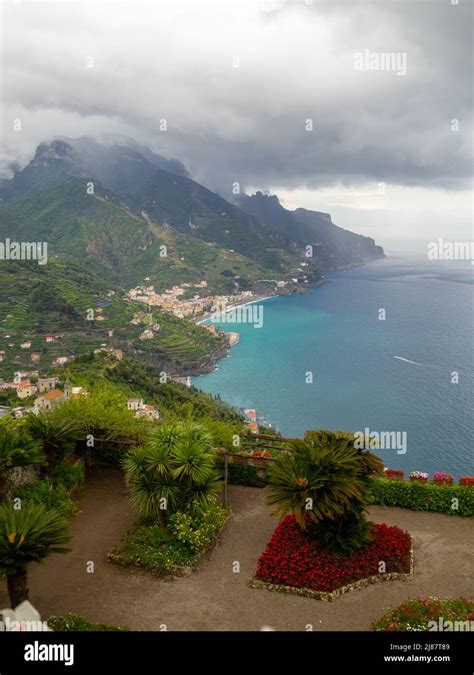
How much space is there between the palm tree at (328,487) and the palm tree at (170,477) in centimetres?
178

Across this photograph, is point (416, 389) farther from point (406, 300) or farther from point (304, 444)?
point (406, 300)

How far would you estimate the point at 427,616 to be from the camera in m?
8.00

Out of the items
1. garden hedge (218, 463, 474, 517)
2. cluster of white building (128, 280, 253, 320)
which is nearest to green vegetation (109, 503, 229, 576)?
garden hedge (218, 463, 474, 517)

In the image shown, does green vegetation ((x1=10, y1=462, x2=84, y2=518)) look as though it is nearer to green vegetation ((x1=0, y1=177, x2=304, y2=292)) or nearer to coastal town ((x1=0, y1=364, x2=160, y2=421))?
coastal town ((x1=0, y1=364, x2=160, y2=421))

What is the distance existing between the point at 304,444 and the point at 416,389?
65.0 meters

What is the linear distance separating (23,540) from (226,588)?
4201mm

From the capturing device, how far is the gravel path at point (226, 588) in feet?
28.9

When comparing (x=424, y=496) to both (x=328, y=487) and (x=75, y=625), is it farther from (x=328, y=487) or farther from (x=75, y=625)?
(x=75, y=625)

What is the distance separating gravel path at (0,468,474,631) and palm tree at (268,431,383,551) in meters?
1.22

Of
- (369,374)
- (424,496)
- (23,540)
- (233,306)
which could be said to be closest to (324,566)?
(424,496)

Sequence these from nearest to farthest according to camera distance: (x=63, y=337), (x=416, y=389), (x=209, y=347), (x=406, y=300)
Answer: (x=416, y=389), (x=63, y=337), (x=209, y=347), (x=406, y=300)

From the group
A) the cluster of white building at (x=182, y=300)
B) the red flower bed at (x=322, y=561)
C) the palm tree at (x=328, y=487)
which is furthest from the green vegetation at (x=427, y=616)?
the cluster of white building at (x=182, y=300)
